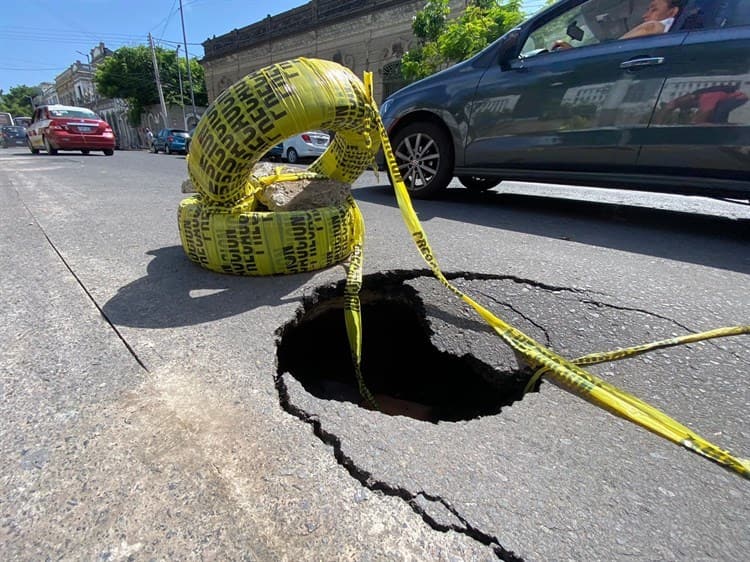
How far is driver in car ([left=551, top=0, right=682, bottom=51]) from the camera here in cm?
315

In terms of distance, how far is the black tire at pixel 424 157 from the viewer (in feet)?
14.9

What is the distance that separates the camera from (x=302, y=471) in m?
1.09

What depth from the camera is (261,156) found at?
7.40 feet

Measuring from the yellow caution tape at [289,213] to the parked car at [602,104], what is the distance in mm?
1985

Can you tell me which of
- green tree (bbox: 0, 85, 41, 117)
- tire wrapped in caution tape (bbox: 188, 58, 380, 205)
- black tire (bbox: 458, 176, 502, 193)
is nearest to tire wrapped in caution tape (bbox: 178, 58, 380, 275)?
tire wrapped in caution tape (bbox: 188, 58, 380, 205)

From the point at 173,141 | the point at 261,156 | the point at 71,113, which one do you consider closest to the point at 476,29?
the point at 261,156

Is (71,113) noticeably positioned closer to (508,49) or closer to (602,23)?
(508,49)

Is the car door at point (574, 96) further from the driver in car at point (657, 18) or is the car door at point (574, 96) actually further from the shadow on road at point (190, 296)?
the shadow on road at point (190, 296)

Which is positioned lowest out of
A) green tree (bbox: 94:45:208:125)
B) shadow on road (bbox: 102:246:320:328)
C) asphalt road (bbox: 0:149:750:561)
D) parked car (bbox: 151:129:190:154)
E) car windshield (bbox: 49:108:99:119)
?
asphalt road (bbox: 0:149:750:561)

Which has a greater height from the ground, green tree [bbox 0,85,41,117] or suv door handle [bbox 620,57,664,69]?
green tree [bbox 0,85,41,117]

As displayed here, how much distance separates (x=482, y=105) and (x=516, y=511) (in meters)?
4.07

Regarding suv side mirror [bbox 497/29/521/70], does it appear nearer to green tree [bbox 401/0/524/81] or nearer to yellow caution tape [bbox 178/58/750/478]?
yellow caution tape [bbox 178/58/750/478]

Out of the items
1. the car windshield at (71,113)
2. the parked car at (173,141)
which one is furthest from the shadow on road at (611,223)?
the parked car at (173,141)

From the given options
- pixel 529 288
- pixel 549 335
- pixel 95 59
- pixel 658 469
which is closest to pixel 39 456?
pixel 658 469
